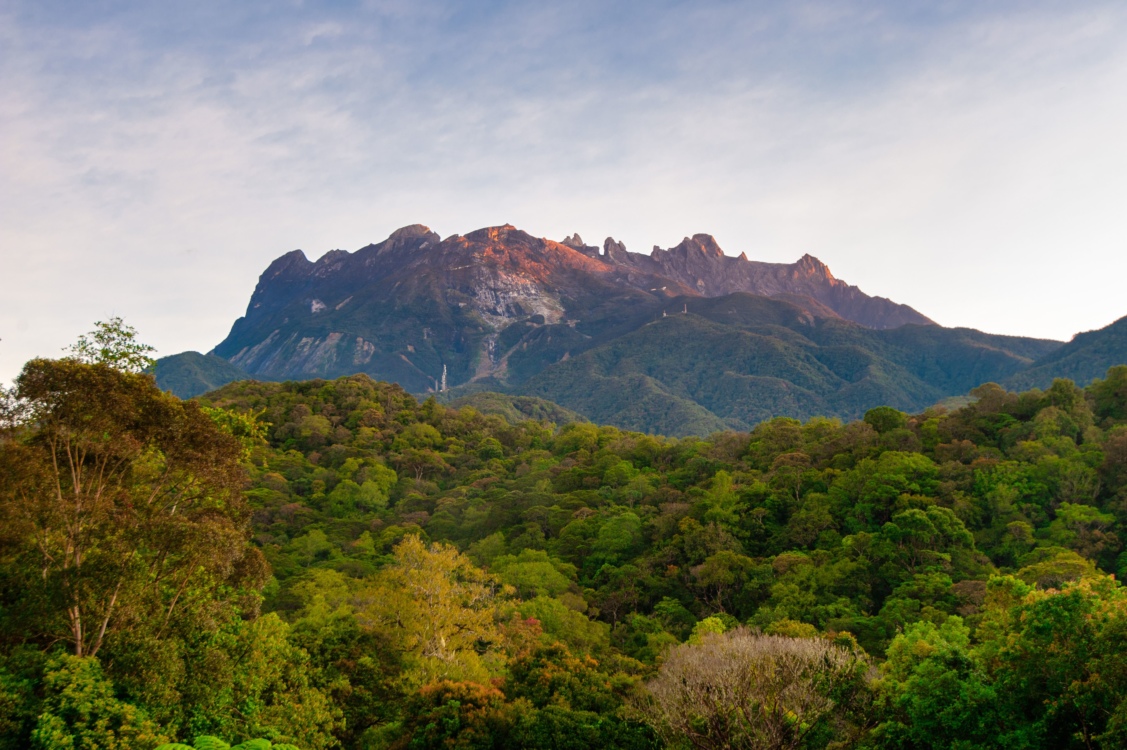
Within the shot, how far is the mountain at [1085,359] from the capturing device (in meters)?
132

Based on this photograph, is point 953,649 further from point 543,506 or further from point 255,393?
point 255,393

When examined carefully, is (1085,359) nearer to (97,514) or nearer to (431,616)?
(431,616)

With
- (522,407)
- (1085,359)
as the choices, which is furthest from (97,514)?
(1085,359)

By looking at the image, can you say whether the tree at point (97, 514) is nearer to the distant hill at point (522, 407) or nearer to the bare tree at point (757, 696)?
the bare tree at point (757, 696)

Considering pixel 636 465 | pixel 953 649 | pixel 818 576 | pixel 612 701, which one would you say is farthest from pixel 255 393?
pixel 953 649

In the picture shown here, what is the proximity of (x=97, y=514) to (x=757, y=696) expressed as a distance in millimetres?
15765

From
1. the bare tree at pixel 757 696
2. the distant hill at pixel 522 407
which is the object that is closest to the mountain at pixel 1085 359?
the distant hill at pixel 522 407

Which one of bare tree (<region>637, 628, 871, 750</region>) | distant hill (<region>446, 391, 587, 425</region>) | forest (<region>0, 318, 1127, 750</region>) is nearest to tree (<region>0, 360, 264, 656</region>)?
forest (<region>0, 318, 1127, 750</region>)

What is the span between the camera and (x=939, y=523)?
4025cm

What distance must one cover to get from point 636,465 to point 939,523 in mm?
35955

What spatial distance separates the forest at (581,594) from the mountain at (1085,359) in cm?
9433

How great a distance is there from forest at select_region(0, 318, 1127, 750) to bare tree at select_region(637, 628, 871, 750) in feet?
0.30

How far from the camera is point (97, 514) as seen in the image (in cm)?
1384

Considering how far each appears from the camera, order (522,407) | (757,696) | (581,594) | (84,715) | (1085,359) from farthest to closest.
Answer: (522,407) → (1085,359) → (581,594) → (757,696) → (84,715)
